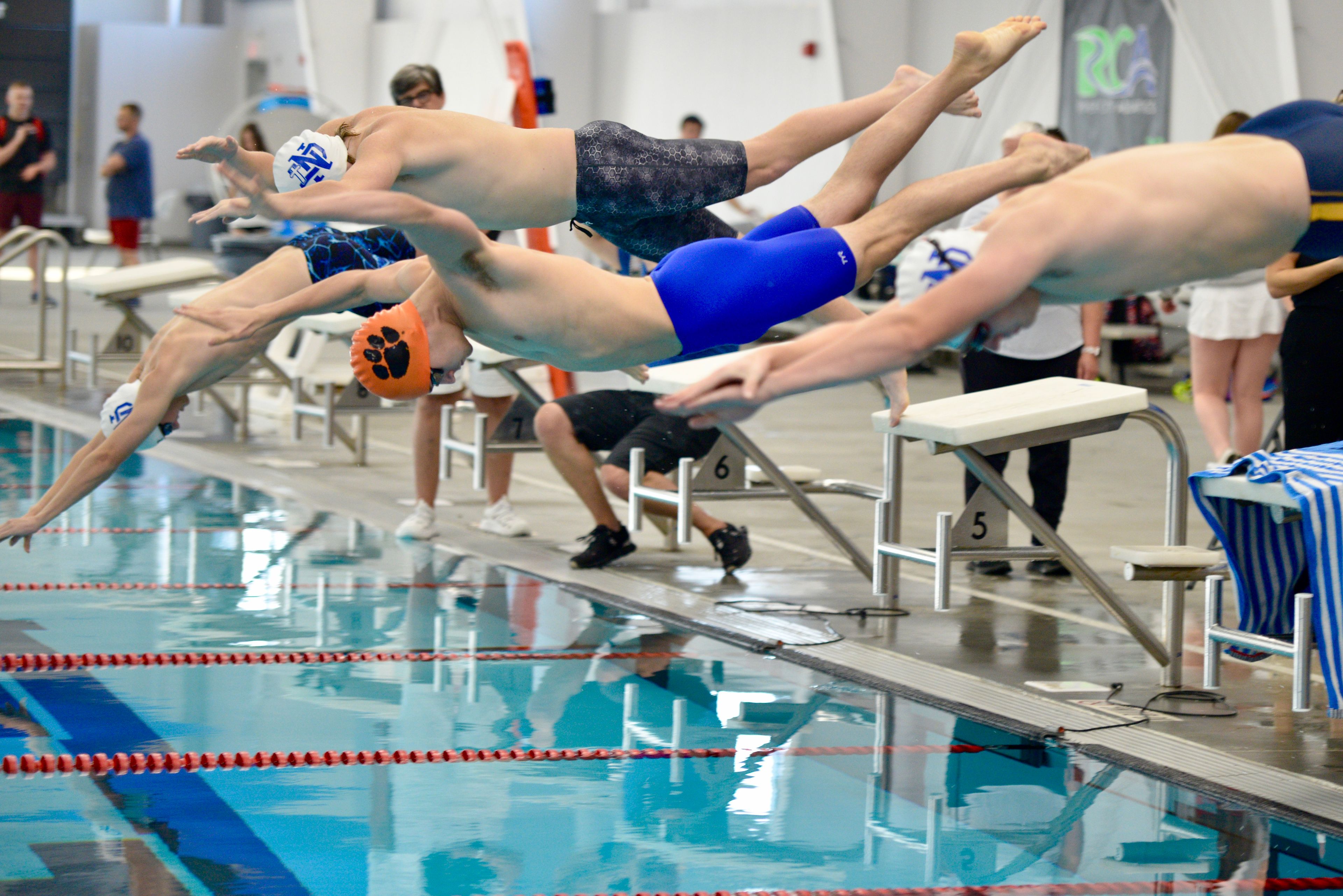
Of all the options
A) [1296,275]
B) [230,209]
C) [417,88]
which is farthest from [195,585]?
[1296,275]

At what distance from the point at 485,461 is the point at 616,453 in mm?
1057

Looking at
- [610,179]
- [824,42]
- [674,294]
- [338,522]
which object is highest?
[824,42]

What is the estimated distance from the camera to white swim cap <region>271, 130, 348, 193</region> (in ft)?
12.1

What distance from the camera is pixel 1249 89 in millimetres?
14312

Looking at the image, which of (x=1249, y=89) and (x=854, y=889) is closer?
(x=854, y=889)

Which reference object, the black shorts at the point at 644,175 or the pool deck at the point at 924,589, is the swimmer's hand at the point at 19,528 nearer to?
the black shorts at the point at 644,175

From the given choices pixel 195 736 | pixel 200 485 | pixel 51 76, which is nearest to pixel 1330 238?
pixel 195 736

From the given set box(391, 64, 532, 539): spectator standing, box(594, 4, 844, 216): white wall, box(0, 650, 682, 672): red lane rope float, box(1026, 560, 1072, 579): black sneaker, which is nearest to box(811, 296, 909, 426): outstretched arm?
box(0, 650, 682, 672): red lane rope float

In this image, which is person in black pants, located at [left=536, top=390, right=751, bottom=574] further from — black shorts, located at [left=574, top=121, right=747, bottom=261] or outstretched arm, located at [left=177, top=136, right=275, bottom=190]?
outstretched arm, located at [left=177, top=136, right=275, bottom=190]

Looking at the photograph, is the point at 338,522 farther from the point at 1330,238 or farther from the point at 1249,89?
the point at 1249,89

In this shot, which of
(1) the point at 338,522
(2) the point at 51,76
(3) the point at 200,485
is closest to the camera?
(1) the point at 338,522

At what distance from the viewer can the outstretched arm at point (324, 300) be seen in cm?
377

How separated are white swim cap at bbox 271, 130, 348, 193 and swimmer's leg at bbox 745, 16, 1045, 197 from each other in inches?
47.2

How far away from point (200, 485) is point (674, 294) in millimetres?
5797
